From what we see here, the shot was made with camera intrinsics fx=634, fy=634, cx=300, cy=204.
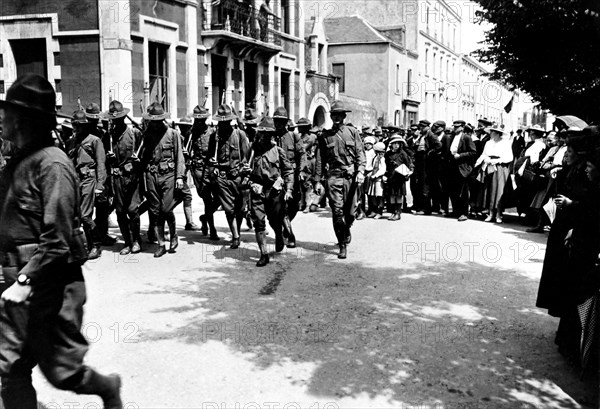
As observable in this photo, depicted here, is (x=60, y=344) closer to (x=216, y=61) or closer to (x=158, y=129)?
(x=158, y=129)

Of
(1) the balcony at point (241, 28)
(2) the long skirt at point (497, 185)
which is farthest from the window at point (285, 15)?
(2) the long skirt at point (497, 185)

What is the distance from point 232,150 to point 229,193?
0.68 meters

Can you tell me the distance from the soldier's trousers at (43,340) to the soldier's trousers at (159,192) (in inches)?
220

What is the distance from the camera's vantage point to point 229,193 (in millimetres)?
9961

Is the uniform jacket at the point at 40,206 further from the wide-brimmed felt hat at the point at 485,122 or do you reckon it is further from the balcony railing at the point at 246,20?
the balcony railing at the point at 246,20

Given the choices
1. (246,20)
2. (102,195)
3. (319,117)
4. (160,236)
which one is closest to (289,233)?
(160,236)

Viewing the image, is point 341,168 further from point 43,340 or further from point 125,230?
point 43,340

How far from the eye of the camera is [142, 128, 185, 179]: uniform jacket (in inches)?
357

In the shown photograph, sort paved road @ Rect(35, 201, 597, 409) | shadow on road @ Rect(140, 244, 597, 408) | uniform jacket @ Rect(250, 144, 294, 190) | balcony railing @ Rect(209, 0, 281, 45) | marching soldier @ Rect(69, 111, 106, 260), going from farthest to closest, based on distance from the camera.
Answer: balcony railing @ Rect(209, 0, 281, 45), uniform jacket @ Rect(250, 144, 294, 190), marching soldier @ Rect(69, 111, 106, 260), shadow on road @ Rect(140, 244, 597, 408), paved road @ Rect(35, 201, 597, 409)

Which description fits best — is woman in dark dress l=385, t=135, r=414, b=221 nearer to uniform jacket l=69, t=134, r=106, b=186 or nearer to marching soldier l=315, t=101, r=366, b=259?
marching soldier l=315, t=101, r=366, b=259

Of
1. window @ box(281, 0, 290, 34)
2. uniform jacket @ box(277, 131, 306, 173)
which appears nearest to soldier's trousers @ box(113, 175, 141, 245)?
uniform jacket @ box(277, 131, 306, 173)

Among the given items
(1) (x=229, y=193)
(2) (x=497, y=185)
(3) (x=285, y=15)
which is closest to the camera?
(1) (x=229, y=193)

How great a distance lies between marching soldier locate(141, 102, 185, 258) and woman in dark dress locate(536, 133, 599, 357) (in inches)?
215

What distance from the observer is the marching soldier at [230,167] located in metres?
9.94
